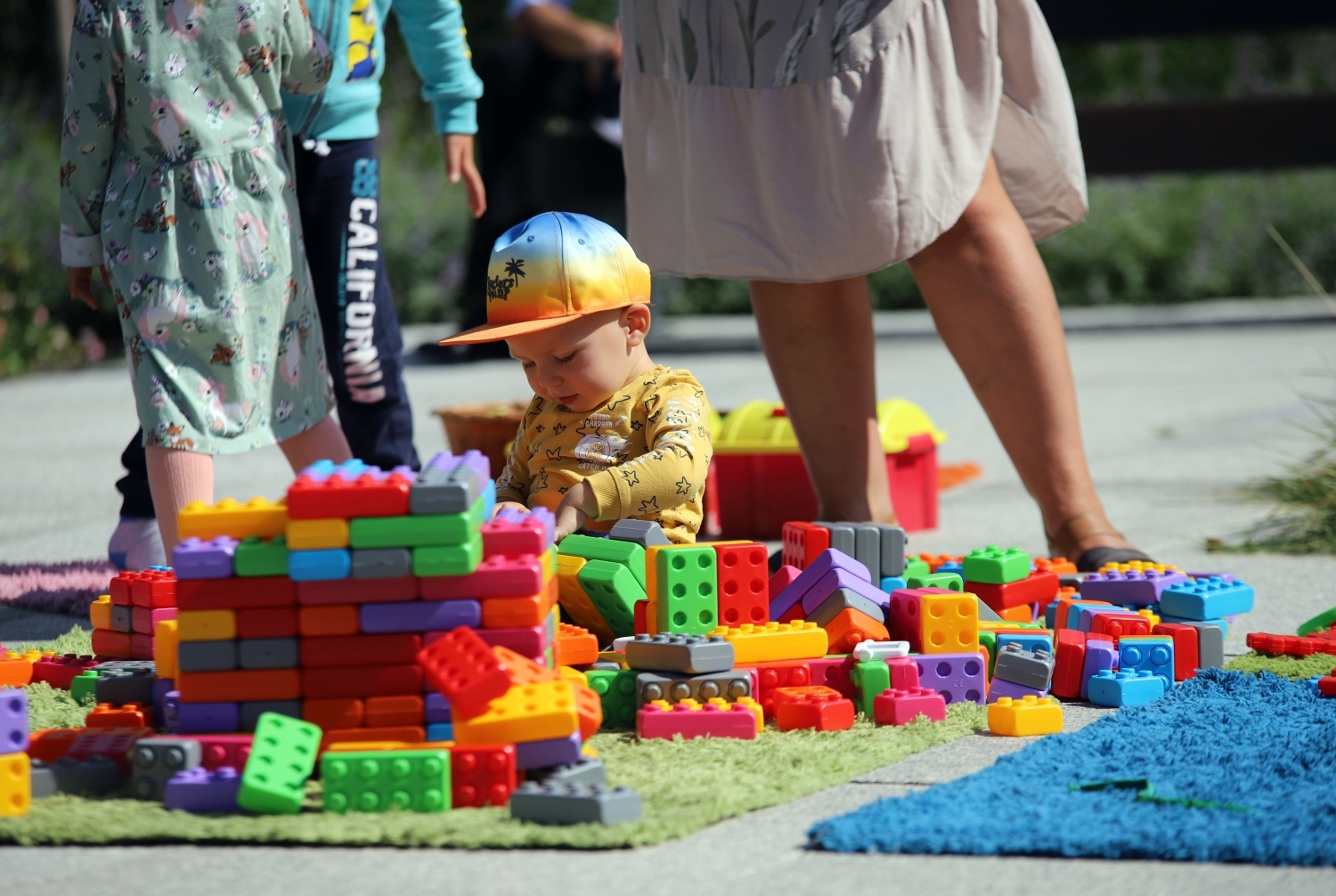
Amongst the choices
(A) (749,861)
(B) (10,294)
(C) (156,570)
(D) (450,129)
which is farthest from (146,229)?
(B) (10,294)

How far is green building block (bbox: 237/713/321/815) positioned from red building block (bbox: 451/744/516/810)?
161 millimetres

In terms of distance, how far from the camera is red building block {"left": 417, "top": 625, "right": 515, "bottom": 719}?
1616mm

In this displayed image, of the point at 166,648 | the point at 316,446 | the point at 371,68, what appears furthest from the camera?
the point at 371,68

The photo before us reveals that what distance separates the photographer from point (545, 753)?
161 cm

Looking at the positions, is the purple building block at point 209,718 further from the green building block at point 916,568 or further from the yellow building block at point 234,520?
the green building block at point 916,568

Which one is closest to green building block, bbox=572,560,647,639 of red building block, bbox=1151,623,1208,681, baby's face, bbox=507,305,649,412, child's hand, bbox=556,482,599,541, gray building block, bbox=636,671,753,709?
child's hand, bbox=556,482,599,541

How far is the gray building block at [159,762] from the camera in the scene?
1.65 m

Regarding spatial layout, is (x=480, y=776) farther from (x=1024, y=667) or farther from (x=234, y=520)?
(x=1024, y=667)

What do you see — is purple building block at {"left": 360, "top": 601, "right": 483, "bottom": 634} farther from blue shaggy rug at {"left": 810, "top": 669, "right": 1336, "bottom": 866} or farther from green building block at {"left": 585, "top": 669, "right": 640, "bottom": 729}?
blue shaggy rug at {"left": 810, "top": 669, "right": 1336, "bottom": 866}

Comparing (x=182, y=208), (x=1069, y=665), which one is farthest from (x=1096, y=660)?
(x=182, y=208)

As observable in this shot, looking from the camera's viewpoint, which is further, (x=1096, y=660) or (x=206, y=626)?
(x=1096, y=660)

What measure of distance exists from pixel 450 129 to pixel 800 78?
867mm

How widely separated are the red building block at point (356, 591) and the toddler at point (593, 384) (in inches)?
23.2

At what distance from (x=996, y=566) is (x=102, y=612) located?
1.40 metres
